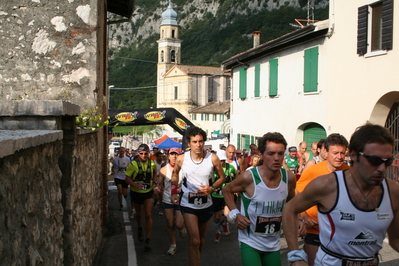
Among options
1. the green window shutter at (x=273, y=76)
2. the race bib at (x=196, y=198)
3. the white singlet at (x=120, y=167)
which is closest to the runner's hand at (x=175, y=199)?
the race bib at (x=196, y=198)

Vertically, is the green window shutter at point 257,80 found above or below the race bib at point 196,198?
above

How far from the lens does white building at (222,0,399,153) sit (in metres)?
13.1

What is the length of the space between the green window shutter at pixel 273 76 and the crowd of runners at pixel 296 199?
1183 centimetres

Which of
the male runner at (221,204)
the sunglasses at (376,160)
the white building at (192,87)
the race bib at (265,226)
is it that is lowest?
the male runner at (221,204)

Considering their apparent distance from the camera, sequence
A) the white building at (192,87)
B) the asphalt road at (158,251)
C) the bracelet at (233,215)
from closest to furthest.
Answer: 1. the bracelet at (233,215)
2. the asphalt road at (158,251)
3. the white building at (192,87)

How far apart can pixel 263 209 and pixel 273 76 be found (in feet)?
52.2

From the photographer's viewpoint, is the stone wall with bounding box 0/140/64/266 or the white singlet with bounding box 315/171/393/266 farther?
the white singlet with bounding box 315/171/393/266

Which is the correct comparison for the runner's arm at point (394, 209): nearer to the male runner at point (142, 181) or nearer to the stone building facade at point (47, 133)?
the stone building facade at point (47, 133)

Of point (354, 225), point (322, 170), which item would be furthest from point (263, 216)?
point (354, 225)

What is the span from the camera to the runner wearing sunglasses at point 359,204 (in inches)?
114

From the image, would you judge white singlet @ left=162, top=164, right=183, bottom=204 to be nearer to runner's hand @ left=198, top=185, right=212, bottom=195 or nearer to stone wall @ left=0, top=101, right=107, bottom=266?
runner's hand @ left=198, top=185, right=212, bottom=195

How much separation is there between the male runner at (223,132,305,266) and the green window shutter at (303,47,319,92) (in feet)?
40.7

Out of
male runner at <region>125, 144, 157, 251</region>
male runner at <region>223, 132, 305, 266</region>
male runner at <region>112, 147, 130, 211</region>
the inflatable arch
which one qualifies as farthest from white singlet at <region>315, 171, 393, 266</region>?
the inflatable arch

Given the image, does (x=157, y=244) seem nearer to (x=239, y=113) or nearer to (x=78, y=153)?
(x=78, y=153)
